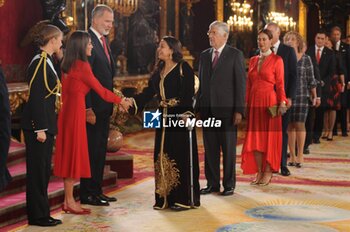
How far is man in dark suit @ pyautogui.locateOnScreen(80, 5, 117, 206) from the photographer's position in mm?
6797

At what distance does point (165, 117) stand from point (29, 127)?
4.26 feet

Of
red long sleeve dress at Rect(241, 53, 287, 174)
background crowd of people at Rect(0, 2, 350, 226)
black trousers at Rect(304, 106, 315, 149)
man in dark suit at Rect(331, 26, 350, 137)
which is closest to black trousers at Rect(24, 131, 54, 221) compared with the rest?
background crowd of people at Rect(0, 2, 350, 226)

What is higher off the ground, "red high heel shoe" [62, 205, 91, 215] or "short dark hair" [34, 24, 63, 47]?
"short dark hair" [34, 24, 63, 47]

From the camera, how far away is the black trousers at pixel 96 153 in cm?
685

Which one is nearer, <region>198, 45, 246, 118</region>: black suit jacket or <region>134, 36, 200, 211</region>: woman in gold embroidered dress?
<region>134, 36, 200, 211</region>: woman in gold embroidered dress

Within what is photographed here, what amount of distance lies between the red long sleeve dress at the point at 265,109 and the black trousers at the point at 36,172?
2698mm

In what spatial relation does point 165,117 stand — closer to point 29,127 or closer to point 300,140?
point 29,127

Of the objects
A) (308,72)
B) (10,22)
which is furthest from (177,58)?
(10,22)

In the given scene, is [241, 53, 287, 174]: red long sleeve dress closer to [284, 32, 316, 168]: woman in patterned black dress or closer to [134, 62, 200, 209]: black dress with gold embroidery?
[284, 32, 316, 168]: woman in patterned black dress

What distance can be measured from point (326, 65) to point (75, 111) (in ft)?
21.9

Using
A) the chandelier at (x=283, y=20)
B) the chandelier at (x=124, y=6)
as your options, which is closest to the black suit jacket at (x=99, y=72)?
the chandelier at (x=124, y=6)

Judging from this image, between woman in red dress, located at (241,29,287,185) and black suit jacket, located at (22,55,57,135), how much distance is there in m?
2.71

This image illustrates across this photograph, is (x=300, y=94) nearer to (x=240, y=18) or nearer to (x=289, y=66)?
(x=289, y=66)

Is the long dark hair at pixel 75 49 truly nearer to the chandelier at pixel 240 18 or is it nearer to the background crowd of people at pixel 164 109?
the background crowd of people at pixel 164 109
